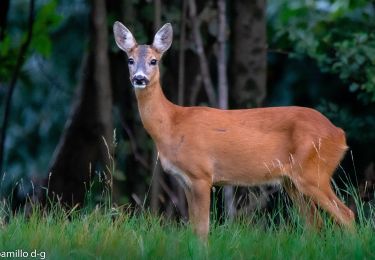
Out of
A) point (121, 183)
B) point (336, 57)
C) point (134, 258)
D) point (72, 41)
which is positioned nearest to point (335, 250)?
point (134, 258)

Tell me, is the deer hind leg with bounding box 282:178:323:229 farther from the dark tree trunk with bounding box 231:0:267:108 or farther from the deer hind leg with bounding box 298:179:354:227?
the dark tree trunk with bounding box 231:0:267:108

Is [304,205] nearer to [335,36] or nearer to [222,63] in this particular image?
[222,63]

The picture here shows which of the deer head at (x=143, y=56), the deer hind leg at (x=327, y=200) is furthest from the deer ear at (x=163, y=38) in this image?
the deer hind leg at (x=327, y=200)

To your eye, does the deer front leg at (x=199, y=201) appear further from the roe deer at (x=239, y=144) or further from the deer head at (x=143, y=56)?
the deer head at (x=143, y=56)

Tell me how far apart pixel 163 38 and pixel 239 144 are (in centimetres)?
102

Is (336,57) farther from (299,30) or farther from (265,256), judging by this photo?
(265,256)

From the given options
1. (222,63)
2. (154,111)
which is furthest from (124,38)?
(222,63)

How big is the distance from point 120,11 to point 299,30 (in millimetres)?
1775

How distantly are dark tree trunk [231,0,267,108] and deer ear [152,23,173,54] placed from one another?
232 cm

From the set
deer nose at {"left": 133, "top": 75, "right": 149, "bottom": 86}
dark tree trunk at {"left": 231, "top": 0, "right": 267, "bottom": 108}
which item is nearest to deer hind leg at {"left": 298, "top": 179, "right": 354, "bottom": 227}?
deer nose at {"left": 133, "top": 75, "right": 149, "bottom": 86}

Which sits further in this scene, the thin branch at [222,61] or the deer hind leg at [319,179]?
the thin branch at [222,61]

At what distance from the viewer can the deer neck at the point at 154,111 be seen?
29.2 feet

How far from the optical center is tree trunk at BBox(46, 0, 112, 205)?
38.2 feet

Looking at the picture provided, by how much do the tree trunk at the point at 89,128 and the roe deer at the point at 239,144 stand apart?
8.24ft
